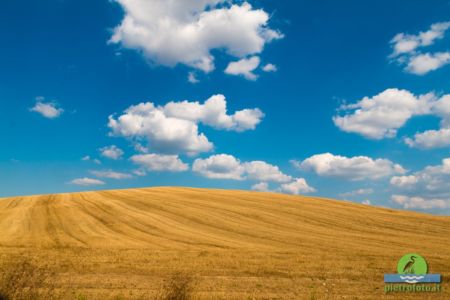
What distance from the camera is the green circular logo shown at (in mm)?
18430

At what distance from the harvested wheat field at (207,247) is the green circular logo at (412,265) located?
437mm

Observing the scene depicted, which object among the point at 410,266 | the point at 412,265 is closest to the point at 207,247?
the point at 410,266

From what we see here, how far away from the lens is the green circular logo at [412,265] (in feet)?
60.5

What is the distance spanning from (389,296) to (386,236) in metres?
17.2

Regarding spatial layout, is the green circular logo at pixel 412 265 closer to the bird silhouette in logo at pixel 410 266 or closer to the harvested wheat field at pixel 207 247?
the bird silhouette in logo at pixel 410 266

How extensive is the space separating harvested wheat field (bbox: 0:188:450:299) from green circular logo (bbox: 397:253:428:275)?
1.44 feet

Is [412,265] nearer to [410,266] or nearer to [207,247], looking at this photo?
[410,266]

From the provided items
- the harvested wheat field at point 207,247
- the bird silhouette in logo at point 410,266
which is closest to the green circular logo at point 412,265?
the bird silhouette in logo at point 410,266

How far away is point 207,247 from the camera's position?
83.5ft

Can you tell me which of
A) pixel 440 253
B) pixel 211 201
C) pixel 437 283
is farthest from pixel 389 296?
pixel 211 201

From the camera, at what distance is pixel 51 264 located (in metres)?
19.2

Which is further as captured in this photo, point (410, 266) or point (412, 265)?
point (412, 265)

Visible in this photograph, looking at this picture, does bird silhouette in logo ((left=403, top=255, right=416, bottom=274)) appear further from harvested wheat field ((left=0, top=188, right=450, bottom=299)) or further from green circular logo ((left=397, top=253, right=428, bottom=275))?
harvested wheat field ((left=0, top=188, right=450, bottom=299))

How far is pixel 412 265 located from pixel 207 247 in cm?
1282
